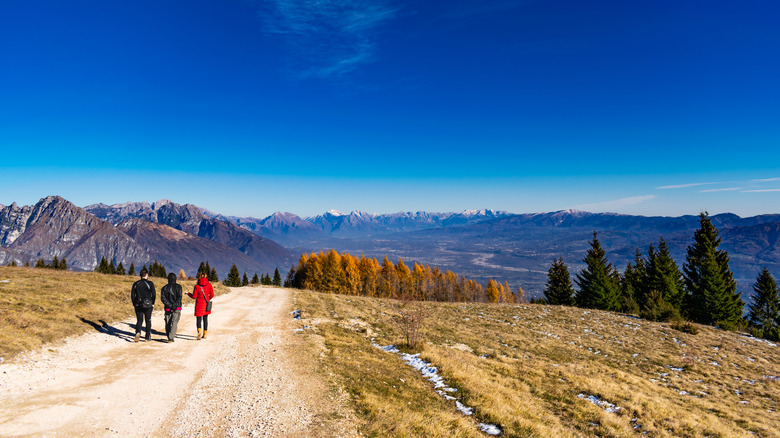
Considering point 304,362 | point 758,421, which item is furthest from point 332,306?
Result: point 758,421

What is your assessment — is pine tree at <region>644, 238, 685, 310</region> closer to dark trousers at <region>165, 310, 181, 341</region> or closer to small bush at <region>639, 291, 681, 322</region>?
small bush at <region>639, 291, 681, 322</region>

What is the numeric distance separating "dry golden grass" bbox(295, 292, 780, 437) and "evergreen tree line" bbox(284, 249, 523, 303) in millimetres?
52006

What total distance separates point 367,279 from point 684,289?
67.7 m

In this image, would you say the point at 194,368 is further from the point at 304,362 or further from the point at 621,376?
the point at 621,376

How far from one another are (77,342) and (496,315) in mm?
32815

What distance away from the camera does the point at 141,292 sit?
515 inches

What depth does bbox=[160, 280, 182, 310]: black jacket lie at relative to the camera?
1316 cm

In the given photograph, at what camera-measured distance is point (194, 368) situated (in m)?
10.4

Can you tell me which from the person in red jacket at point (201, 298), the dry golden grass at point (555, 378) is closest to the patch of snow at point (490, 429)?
the dry golden grass at point (555, 378)

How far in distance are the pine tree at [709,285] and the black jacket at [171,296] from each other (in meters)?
54.1

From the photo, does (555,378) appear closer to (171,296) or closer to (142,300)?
(171,296)

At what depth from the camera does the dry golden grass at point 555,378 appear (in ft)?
29.8

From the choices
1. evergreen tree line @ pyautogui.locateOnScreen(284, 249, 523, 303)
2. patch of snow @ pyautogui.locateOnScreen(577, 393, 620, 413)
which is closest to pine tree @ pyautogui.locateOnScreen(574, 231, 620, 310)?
evergreen tree line @ pyautogui.locateOnScreen(284, 249, 523, 303)

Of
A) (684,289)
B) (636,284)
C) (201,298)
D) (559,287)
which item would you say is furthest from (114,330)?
(636,284)
